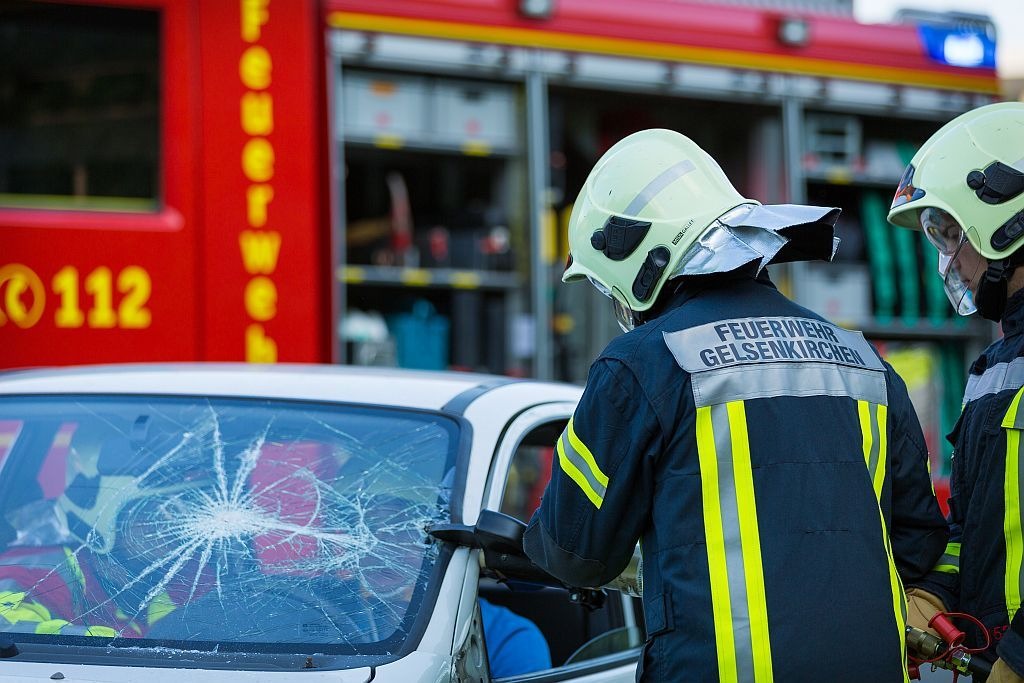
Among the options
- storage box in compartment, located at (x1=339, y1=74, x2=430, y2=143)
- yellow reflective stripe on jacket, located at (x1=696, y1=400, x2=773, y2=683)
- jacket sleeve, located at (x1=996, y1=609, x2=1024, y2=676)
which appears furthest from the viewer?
storage box in compartment, located at (x1=339, y1=74, x2=430, y2=143)

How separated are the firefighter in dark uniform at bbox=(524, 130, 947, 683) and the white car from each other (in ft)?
1.19

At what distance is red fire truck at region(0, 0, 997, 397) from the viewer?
4.88m

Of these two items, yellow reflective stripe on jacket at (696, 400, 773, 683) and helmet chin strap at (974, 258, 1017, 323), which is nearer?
yellow reflective stripe on jacket at (696, 400, 773, 683)

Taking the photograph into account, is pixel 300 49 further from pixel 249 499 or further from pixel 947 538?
pixel 947 538

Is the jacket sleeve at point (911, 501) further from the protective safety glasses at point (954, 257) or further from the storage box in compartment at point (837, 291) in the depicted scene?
the storage box in compartment at point (837, 291)

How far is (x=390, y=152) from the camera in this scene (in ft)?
18.4

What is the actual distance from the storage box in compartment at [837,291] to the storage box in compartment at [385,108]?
215 cm

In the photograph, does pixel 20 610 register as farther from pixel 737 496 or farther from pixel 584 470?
pixel 737 496

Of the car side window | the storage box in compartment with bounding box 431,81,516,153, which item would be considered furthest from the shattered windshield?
the storage box in compartment with bounding box 431,81,516,153

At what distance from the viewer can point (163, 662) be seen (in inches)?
79.5

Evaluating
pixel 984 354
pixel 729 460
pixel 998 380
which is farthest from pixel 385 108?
pixel 729 460

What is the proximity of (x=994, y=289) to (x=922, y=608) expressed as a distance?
60 cm

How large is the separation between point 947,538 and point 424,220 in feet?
13.4

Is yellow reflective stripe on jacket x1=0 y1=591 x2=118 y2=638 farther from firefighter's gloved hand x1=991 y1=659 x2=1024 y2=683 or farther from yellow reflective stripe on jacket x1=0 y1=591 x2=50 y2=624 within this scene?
firefighter's gloved hand x1=991 y1=659 x2=1024 y2=683
